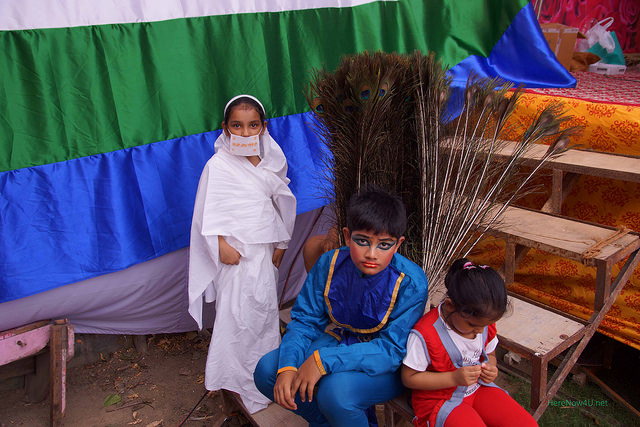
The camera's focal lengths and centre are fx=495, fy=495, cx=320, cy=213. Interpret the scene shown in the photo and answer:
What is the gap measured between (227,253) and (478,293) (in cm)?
130

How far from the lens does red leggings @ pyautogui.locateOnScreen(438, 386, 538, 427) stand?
1.72 metres

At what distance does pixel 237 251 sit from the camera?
2506 mm

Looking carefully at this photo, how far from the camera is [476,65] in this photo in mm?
3951

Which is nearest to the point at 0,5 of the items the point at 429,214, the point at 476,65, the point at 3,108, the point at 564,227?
the point at 3,108

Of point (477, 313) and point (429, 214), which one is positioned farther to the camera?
point (429, 214)

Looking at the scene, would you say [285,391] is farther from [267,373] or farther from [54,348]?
[54,348]

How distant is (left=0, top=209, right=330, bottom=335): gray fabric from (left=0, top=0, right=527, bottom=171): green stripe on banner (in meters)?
0.72

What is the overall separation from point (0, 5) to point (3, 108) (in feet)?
1.50

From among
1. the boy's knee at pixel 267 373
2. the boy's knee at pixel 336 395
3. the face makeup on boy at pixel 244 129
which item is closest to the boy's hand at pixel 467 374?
the boy's knee at pixel 336 395

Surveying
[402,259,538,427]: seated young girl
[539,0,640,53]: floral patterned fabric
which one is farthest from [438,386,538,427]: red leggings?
[539,0,640,53]: floral patterned fabric

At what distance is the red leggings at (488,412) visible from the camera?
1.72 m

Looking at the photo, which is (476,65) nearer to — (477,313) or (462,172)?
(462,172)

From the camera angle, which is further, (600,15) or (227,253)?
(600,15)

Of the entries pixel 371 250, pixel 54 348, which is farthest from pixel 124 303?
pixel 371 250
